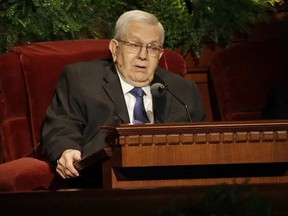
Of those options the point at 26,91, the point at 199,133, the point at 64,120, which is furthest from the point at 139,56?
the point at 199,133

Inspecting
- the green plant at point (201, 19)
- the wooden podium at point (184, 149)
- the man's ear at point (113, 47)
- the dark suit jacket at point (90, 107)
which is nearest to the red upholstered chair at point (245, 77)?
the green plant at point (201, 19)

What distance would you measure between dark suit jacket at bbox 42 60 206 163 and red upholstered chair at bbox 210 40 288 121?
75cm

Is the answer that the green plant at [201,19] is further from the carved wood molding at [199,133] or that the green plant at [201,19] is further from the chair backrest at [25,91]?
the carved wood molding at [199,133]

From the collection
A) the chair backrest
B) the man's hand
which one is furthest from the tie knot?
the man's hand

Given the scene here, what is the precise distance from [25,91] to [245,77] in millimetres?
1411

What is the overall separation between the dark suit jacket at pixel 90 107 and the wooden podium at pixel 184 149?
83cm

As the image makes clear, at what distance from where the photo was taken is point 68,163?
4.19 metres

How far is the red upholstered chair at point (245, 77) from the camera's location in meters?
5.66

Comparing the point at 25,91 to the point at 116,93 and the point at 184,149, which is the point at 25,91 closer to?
→ the point at 116,93

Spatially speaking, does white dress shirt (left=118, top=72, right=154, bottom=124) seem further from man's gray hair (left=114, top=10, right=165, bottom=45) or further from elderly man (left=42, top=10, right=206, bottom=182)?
man's gray hair (left=114, top=10, right=165, bottom=45)

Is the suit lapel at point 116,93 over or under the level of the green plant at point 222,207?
under

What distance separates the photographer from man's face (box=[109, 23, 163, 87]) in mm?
4754

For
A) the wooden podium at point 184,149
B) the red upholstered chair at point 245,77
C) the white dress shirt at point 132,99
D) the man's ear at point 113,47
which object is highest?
the man's ear at point 113,47

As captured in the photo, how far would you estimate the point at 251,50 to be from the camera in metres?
5.79
